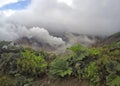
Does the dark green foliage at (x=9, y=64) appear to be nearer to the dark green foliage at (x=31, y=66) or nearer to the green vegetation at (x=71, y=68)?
the green vegetation at (x=71, y=68)

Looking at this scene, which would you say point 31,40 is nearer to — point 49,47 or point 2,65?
point 49,47

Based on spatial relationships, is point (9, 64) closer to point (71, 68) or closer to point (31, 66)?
point (31, 66)

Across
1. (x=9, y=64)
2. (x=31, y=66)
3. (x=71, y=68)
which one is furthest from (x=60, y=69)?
(x=9, y=64)

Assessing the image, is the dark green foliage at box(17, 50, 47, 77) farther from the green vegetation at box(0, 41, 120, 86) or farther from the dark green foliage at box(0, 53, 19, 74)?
the dark green foliage at box(0, 53, 19, 74)

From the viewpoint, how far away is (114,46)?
22.2m

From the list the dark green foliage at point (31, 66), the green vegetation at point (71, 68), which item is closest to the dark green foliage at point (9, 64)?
the green vegetation at point (71, 68)

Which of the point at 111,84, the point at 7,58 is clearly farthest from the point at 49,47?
the point at 111,84

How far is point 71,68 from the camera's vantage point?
2097cm

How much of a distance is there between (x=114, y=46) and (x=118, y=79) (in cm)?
574

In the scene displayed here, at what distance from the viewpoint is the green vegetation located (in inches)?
Answer: 733

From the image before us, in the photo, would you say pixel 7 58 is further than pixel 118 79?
Yes

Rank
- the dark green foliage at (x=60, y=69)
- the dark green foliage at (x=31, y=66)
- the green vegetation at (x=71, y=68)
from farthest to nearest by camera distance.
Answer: the dark green foliage at (x=31, y=66) < the dark green foliage at (x=60, y=69) < the green vegetation at (x=71, y=68)

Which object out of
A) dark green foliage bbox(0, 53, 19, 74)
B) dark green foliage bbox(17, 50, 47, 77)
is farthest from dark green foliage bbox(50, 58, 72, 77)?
dark green foliage bbox(0, 53, 19, 74)

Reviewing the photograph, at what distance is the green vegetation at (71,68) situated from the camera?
18.6m
